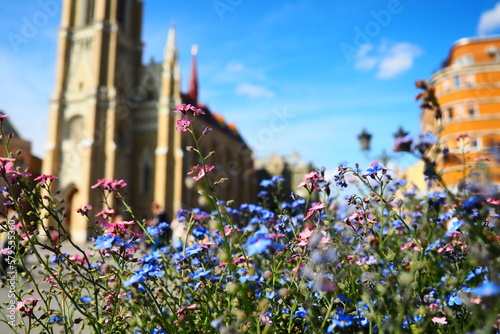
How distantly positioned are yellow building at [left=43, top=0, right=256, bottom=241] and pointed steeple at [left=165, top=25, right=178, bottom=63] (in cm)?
8

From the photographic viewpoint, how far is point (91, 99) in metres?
30.4

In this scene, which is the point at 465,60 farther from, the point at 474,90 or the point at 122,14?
the point at 122,14

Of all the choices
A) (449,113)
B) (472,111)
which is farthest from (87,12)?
(472,111)

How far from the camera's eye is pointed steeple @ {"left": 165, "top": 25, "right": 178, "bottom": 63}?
1384 inches

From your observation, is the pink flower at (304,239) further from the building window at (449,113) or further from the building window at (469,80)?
the building window at (469,80)

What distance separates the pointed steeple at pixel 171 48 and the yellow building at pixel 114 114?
0.08 meters

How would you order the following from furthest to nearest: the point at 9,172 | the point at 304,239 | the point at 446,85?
the point at 446,85 < the point at 304,239 < the point at 9,172

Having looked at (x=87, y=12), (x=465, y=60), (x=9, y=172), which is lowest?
(x=9, y=172)

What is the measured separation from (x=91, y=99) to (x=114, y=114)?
194 cm

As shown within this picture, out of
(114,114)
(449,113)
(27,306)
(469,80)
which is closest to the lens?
(27,306)

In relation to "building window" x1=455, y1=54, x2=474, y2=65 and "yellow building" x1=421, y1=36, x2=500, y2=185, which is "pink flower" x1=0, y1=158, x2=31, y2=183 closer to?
"yellow building" x1=421, y1=36, x2=500, y2=185

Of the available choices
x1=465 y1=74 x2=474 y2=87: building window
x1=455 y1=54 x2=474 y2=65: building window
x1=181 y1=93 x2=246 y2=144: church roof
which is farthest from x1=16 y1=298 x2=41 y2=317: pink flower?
x1=181 y1=93 x2=246 y2=144: church roof

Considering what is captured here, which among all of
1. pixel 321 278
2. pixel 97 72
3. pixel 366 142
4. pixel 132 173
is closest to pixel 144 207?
pixel 132 173

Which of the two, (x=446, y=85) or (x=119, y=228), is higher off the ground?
(x=446, y=85)
